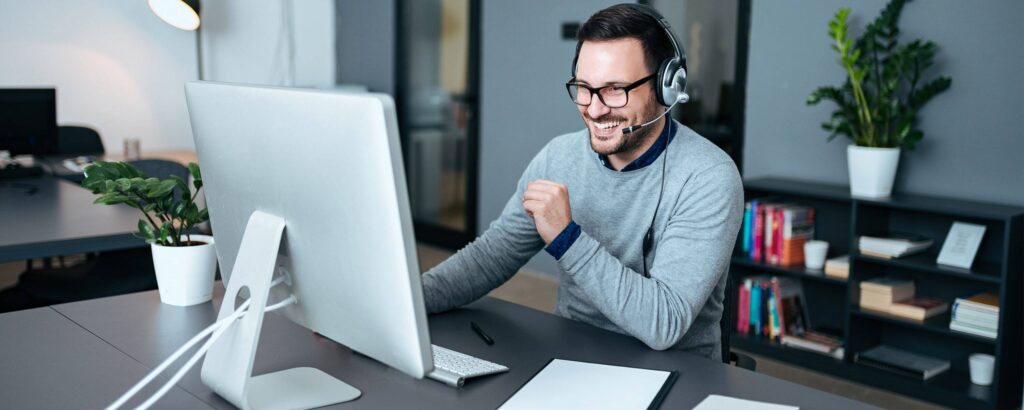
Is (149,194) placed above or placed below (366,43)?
below

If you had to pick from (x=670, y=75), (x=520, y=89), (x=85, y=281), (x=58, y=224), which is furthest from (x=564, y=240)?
(x=520, y=89)

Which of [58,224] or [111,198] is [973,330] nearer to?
[111,198]

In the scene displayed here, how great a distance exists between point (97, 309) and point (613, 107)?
41.9 inches

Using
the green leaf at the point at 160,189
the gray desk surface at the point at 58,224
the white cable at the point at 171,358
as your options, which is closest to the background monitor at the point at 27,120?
the gray desk surface at the point at 58,224

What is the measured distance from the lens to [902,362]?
3328 mm

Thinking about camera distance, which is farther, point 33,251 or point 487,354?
point 33,251

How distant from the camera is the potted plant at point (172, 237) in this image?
1.69 m

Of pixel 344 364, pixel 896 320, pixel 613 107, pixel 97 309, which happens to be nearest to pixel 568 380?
pixel 344 364

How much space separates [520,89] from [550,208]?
349cm

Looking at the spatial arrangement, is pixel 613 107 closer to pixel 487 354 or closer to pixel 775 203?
pixel 487 354

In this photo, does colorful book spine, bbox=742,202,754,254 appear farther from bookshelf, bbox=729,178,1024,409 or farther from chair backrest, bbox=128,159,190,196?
chair backrest, bbox=128,159,190,196

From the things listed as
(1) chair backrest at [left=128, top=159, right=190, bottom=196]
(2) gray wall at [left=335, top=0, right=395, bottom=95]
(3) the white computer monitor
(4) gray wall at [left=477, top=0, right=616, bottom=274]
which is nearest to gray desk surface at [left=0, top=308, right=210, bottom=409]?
(3) the white computer monitor

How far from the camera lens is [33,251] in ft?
7.70

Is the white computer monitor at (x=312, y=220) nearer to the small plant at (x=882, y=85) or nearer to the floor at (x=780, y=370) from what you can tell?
the floor at (x=780, y=370)
